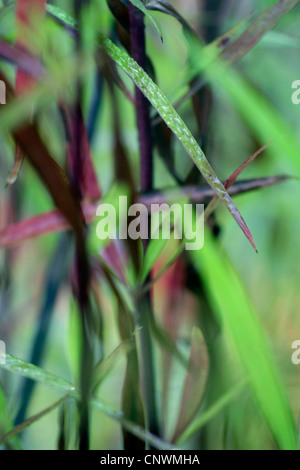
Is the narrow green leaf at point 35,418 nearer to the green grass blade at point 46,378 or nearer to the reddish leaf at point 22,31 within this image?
the green grass blade at point 46,378

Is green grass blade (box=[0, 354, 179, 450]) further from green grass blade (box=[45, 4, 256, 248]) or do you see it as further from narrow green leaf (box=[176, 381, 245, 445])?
green grass blade (box=[45, 4, 256, 248])

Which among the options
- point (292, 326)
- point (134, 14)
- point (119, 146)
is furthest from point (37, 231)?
point (292, 326)

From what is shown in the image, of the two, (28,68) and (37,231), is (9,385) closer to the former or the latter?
(37,231)

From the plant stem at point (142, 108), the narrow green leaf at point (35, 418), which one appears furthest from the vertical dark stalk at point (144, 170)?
the narrow green leaf at point (35, 418)

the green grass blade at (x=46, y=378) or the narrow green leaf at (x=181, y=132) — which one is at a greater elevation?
the narrow green leaf at (x=181, y=132)

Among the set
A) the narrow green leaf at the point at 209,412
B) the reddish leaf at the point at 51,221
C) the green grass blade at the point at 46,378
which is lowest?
the narrow green leaf at the point at 209,412

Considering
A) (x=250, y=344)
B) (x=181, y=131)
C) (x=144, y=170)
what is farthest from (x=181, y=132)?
(x=250, y=344)

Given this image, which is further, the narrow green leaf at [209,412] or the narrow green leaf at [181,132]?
the narrow green leaf at [209,412]

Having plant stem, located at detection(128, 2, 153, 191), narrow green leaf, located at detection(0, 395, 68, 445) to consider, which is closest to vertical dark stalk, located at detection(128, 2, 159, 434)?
plant stem, located at detection(128, 2, 153, 191)
